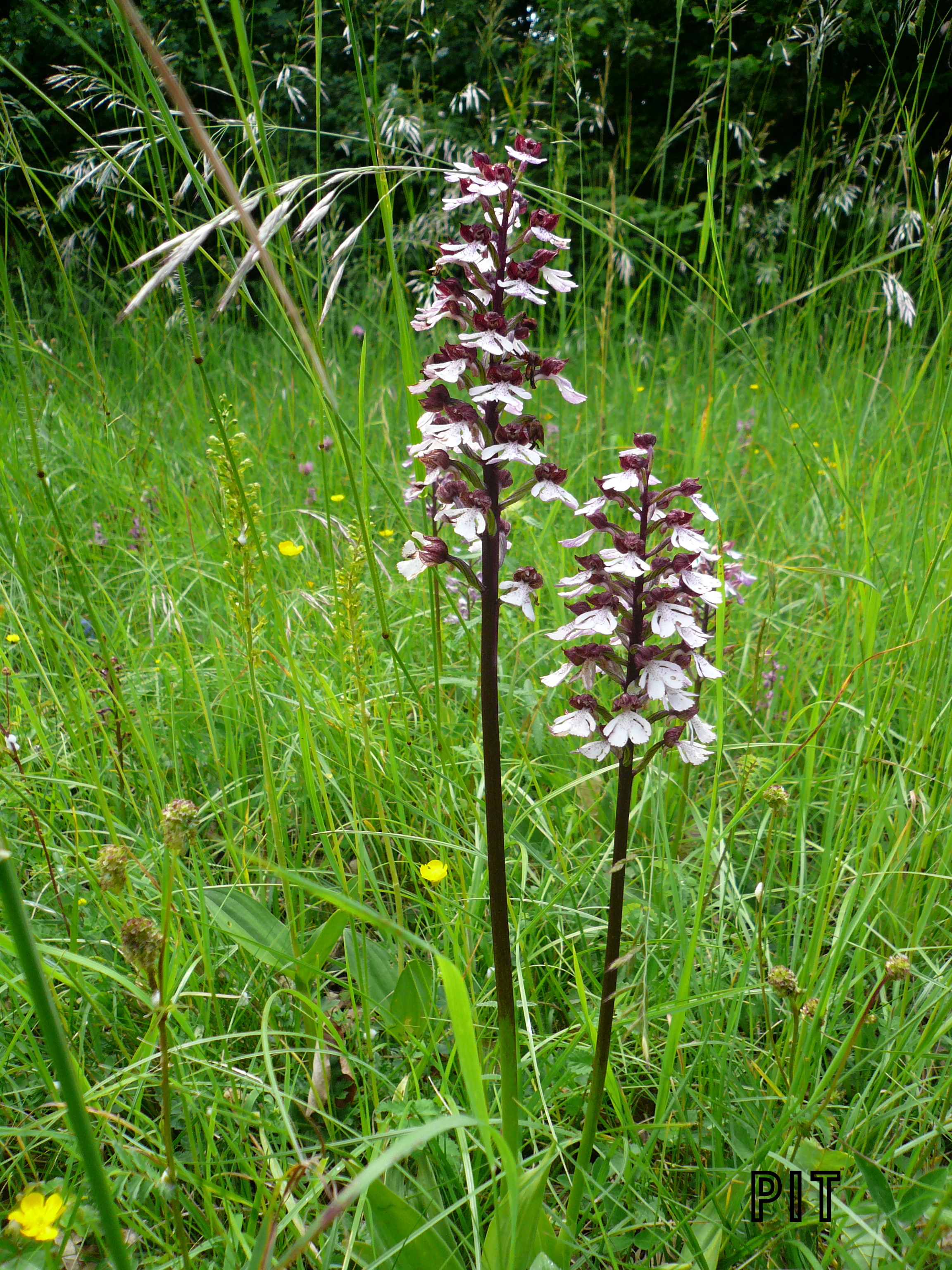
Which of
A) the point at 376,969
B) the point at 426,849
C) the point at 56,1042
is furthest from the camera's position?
the point at 426,849

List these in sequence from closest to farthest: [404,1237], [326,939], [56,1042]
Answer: [56,1042] → [404,1237] → [326,939]

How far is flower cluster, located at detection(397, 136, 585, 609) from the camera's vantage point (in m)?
1.10

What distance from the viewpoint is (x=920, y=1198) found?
1.09 metres

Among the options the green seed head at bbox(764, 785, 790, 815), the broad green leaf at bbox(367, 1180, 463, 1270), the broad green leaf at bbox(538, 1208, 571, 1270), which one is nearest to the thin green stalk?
the broad green leaf at bbox(367, 1180, 463, 1270)

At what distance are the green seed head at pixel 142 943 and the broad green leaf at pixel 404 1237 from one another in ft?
1.35

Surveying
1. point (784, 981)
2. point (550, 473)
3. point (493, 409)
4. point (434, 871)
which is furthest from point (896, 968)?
point (493, 409)

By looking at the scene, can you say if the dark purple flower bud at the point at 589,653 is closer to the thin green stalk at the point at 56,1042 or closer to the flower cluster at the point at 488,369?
the flower cluster at the point at 488,369

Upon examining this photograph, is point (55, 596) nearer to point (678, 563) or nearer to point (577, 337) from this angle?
point (678, 563)

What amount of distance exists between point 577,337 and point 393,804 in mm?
4176

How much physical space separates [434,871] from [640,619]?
0.60 m

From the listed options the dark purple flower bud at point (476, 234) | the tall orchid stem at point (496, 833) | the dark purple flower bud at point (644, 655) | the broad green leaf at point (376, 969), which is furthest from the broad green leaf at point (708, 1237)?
the dark purple flower bud at point (476, 234)

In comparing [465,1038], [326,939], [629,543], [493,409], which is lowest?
[326,939]

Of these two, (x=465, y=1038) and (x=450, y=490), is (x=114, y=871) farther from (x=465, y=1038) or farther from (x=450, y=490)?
(x=450, y=490)

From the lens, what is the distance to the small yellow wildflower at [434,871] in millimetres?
1393
